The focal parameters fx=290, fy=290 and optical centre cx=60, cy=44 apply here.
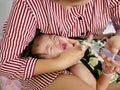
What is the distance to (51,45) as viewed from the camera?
1.20 meters

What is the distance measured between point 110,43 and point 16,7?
40 centimetres

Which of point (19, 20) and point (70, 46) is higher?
point (19, 20)

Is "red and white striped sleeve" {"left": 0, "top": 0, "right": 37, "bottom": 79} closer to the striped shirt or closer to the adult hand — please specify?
the striped shirt

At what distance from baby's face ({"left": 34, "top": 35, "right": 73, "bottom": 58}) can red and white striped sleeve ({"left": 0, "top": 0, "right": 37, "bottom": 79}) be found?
0.07 m

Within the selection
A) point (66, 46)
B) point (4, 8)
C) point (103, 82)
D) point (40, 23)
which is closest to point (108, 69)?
point (103, 82)

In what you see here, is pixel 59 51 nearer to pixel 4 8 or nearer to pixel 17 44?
pixel 17 44

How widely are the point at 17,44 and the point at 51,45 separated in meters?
0.14

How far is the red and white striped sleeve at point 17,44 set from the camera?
114cm

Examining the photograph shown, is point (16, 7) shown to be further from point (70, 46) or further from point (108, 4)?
point (108, 4)

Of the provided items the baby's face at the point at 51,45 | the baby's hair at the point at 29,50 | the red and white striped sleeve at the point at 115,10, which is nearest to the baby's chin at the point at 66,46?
the baby's face at the point at 51,45

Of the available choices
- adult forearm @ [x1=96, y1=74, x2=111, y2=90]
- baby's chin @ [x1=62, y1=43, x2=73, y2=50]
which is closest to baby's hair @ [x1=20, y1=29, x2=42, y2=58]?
baby's chin @ [x1=62, y1=43, x2=73, y2=50]

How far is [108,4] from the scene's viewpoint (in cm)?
126

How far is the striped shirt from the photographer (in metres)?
1.14

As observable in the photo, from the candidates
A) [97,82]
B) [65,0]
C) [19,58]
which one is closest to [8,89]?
[19,58]
